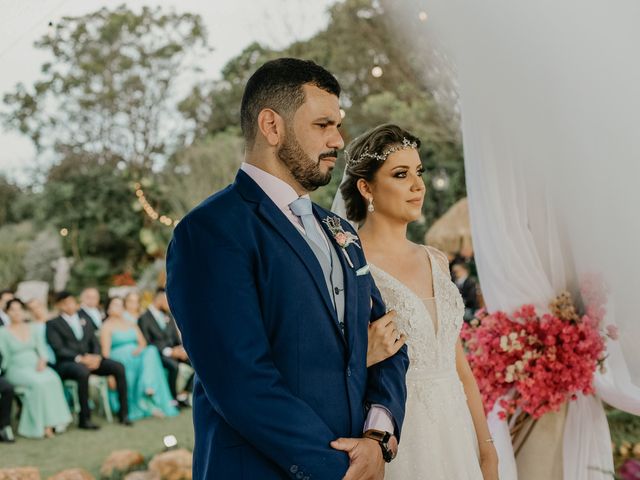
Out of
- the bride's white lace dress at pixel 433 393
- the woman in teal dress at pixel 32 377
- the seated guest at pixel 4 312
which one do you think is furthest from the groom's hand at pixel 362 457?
the seated guest at pixel 4 312

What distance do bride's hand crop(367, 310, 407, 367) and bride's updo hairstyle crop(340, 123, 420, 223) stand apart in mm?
903

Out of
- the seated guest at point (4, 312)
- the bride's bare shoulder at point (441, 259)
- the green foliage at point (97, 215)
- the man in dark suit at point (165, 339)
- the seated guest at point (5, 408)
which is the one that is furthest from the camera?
the green foliage at point (97, 215)

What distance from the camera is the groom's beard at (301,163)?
1749 mm

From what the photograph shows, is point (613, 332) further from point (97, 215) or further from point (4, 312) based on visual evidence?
point (97, 215)

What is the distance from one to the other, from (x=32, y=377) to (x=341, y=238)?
7.22 m

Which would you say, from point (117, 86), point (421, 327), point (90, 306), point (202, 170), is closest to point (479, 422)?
point (421, 327)

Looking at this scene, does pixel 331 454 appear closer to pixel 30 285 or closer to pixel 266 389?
pixel 266 389

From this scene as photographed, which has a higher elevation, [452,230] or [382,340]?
[452,230]

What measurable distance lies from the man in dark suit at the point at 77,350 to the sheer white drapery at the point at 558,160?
6.27 meters

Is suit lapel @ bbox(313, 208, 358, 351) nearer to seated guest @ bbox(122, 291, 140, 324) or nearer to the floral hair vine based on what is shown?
the floral hair vine

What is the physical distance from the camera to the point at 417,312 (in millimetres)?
2648

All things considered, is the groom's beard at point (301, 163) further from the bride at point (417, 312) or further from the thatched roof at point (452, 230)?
the thatched roof at point (452, 230)

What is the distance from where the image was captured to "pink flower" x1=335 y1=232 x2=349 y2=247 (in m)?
1.86

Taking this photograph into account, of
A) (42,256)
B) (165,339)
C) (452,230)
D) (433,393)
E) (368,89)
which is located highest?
(368,89)
